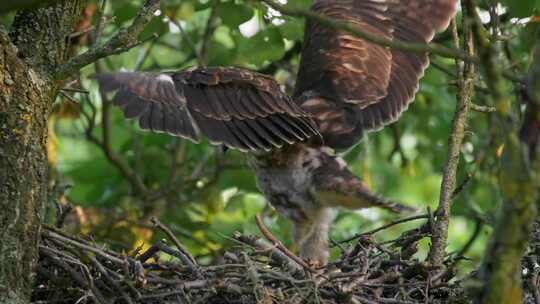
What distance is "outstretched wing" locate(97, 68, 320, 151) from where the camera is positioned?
4.06m

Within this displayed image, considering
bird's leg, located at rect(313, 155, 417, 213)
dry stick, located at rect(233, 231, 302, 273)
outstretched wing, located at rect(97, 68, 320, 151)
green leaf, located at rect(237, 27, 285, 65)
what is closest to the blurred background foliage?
green leaf, located at rect(237, 27, 285, 65)

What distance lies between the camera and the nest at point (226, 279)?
3645 mm

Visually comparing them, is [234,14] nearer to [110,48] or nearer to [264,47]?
[264,47]

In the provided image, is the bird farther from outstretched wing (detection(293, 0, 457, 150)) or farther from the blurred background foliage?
the blurred background foliage

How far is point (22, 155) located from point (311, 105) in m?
2.06

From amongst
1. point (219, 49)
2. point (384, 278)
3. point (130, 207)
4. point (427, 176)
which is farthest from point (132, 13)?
→ point (427, 176)

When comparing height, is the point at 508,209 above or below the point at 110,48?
below

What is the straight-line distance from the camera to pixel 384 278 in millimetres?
A: 3898

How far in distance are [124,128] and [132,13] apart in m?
1.67

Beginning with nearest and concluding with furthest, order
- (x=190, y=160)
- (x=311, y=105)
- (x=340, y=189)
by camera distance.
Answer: (x=340, y=189)
(x=311, y=105)
(x=190, y=160)

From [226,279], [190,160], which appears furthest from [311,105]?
[190,160]

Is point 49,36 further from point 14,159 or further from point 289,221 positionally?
point 289,221

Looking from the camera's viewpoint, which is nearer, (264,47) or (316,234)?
(316,234)

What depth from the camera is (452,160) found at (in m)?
4.17
